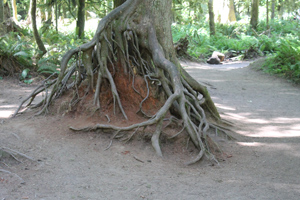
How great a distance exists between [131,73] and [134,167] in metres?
2.23

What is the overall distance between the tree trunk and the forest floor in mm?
537

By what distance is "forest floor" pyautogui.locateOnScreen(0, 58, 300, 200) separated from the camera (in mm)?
4234

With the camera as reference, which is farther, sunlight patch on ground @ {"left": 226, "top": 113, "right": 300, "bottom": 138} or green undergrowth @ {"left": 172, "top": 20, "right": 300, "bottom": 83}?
green undergrowth @ {"left": 172, "top": 20, "right": 300, "bottom": 83}

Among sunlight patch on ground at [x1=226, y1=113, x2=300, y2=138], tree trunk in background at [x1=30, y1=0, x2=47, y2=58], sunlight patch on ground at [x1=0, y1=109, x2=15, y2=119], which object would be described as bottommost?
sunlight patch on ground at [x1=226, y1=113, x2=300, y2=138]

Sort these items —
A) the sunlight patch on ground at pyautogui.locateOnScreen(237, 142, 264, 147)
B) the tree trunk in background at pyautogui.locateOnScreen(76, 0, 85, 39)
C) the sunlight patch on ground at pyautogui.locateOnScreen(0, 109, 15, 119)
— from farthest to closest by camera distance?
the tree trunk in background at pyautogui.locateOnScreen(76, 0, 85, 39) < the sunlight patch on ground at pyautogui.locateOnScreen(0, 109, 15, 119) < the sunlight patch on ground at pyautogui.locateOnScreen(237, 142, 264, 147)

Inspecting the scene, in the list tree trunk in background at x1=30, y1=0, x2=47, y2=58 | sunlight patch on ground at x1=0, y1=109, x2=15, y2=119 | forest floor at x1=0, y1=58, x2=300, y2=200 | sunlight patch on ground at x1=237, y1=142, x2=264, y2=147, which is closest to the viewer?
forest floor at x1=0, y1=58, x2=300, y2=200

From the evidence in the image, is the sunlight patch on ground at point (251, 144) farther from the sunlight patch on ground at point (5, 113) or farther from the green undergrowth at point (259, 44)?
the green undergrowth at point (259, 44)

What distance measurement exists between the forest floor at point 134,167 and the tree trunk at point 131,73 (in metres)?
0.54

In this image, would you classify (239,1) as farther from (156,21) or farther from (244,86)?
(156,21)

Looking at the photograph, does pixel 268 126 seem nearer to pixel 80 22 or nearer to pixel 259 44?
pixel 80 22

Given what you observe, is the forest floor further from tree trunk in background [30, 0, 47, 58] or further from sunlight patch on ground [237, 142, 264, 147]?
tree trunk in background [30, 0, 47, 58]

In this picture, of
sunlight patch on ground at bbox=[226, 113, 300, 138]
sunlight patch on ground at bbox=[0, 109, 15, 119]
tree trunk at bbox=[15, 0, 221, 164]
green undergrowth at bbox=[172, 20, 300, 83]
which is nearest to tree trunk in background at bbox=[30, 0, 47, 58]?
sunlight patch on ground at bbox=[0, 109, 15, 119]

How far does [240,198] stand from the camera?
4.22 meters

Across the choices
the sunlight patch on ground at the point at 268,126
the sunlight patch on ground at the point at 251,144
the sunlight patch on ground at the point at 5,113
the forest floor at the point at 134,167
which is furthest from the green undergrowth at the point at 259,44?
the sunlight patch on ground at the point at 5,113
